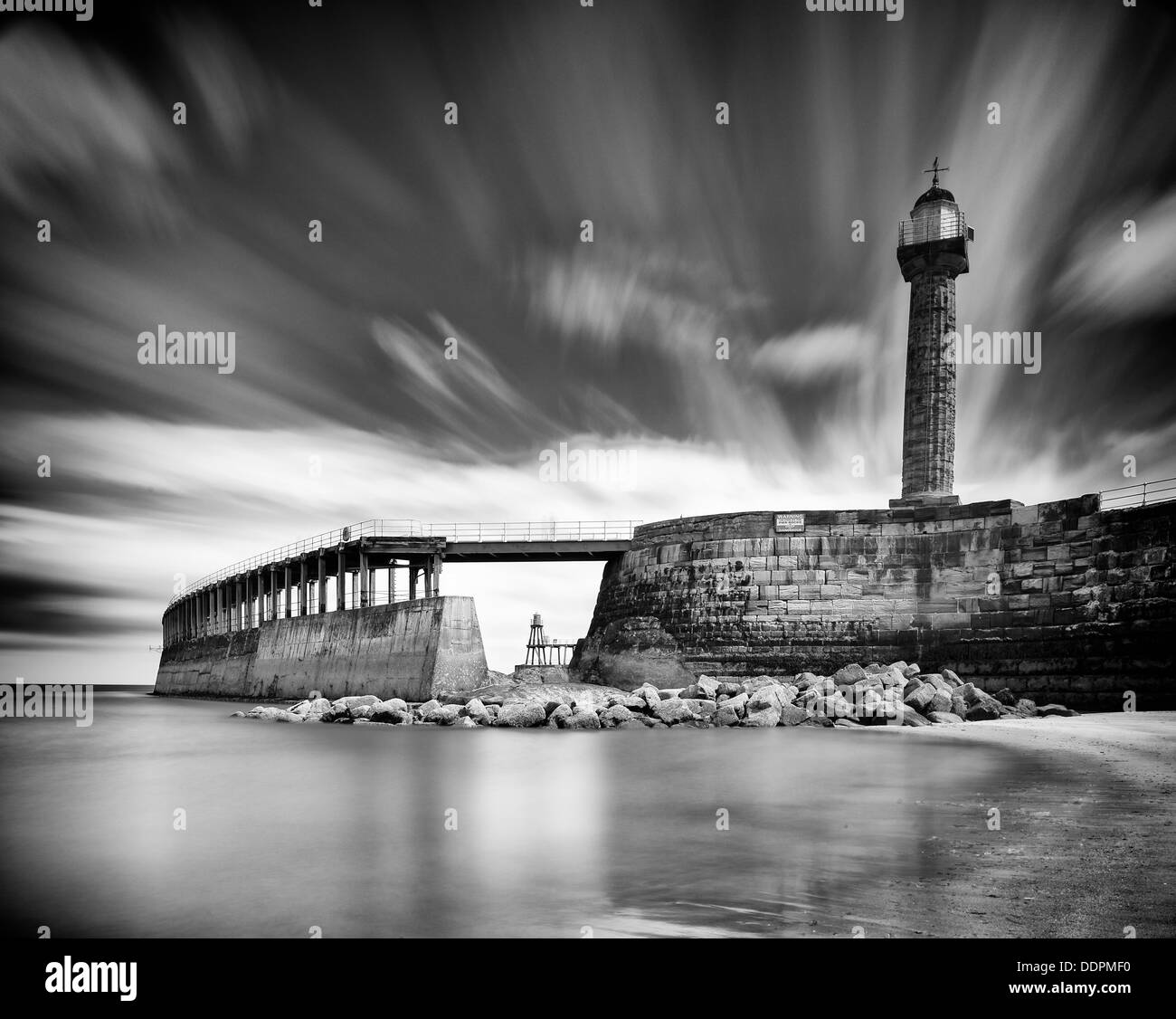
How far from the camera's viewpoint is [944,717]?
1730 centimetres

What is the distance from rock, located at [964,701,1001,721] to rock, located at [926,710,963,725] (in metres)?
0.65

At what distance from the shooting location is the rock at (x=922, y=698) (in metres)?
17.9

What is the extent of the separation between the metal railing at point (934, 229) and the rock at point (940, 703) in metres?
17.6

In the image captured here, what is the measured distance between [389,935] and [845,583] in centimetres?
2053

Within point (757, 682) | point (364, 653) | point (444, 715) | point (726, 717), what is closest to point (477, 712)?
point (444, 715)

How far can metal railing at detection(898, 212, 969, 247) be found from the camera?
28328 millimetres

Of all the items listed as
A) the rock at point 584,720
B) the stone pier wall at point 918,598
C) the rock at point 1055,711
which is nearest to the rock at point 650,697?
the rock at point 584,720

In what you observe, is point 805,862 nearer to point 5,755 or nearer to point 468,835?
point 468,835

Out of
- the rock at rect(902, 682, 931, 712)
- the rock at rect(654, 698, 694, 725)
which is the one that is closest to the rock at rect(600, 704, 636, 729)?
the rock at rect(654, 698, 694, 725)

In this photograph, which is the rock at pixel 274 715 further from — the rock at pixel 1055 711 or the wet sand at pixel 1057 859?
the wet sand at pixel 1057 859

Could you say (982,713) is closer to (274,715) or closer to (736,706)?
(736,706)
